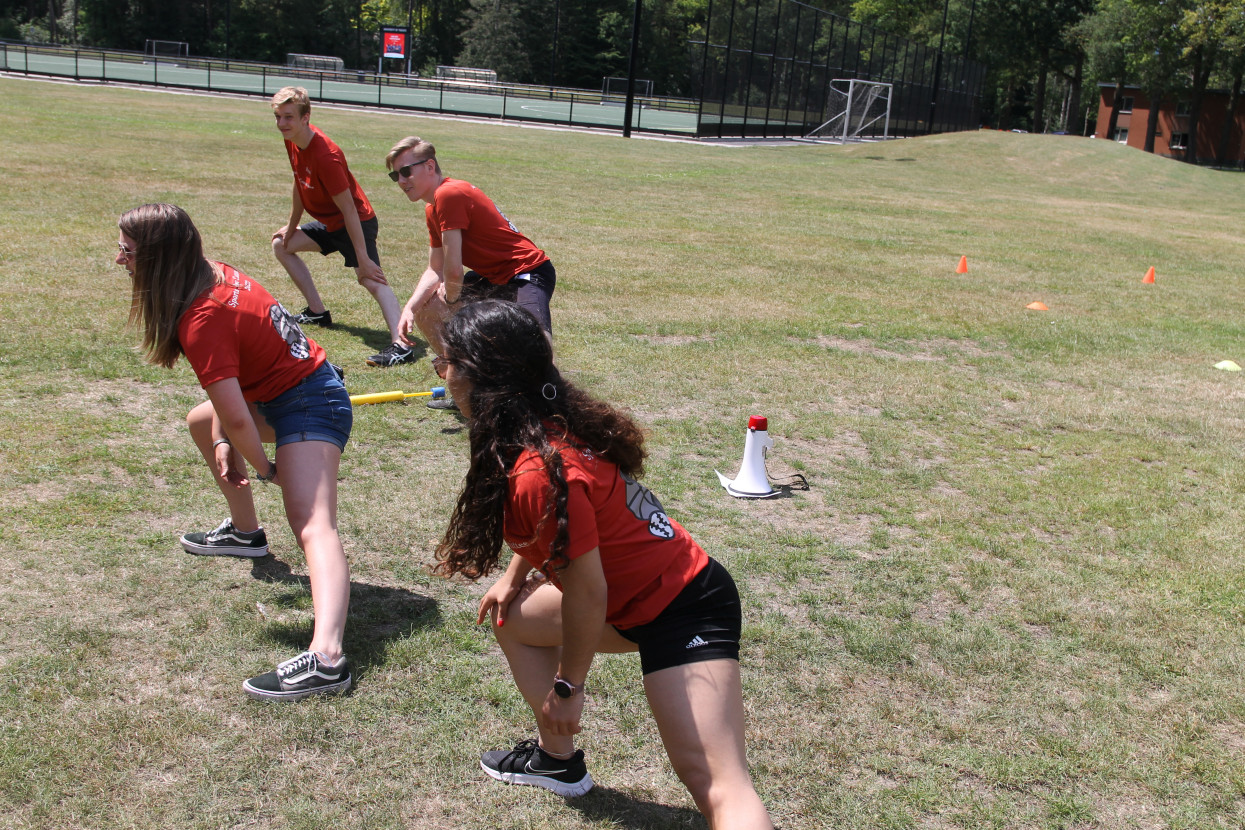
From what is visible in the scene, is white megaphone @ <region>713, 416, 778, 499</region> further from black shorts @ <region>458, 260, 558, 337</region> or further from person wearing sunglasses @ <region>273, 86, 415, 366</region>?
person wearing sunglasses @ <region>273, 86, 415, 366</region>

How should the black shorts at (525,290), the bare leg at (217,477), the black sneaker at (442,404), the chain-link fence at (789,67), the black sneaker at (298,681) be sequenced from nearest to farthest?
the black sneaker at (298,681)
the bare leg at (217,477)
the black shorts at (525,290)
the black sneaker at (442,404)
the chain-link fence at (789,67)

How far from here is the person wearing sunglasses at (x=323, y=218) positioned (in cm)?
705

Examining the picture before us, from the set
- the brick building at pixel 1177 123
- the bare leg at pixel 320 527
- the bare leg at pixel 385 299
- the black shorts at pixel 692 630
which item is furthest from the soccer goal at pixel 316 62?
the black shorts at pixel 692 630

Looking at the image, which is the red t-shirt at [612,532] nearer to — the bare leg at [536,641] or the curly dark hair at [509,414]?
the curly dark hair at [509,414]

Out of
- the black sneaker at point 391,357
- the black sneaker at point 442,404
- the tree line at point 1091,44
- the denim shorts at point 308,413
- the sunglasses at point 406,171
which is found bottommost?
the black sneaker at point 442,404

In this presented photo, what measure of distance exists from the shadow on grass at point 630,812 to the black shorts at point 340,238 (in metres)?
5.81

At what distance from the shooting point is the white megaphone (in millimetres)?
5449

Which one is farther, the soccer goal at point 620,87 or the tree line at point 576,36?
the tree line at point 576,36

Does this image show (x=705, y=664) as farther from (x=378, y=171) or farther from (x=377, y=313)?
(x=378, y=171)

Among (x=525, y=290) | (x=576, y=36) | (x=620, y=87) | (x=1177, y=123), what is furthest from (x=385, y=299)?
(x=1177, y=123)

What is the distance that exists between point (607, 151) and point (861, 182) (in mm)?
7593

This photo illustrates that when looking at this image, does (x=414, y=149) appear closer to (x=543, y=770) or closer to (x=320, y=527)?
(x=320, y=527)

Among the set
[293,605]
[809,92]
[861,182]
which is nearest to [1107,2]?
[809,92]

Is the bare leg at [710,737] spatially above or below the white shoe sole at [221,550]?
above
